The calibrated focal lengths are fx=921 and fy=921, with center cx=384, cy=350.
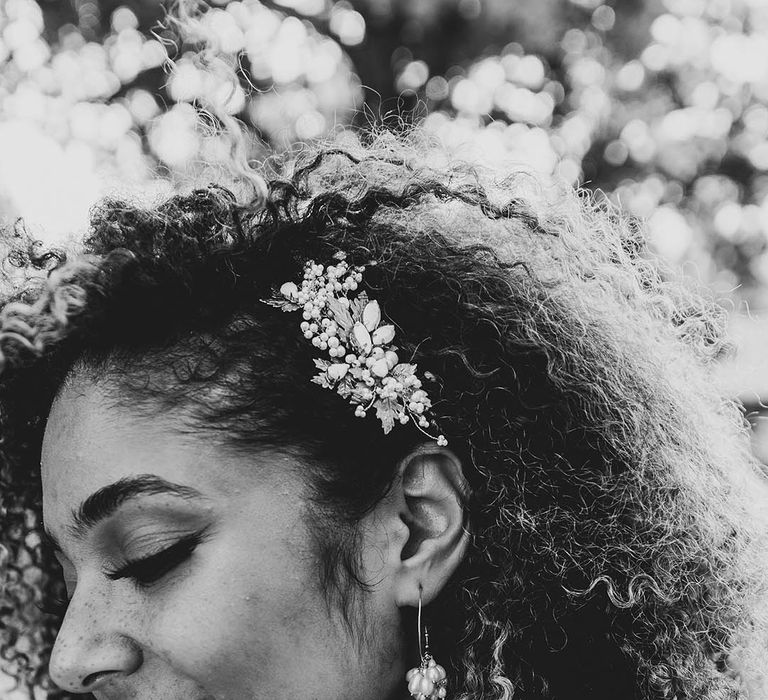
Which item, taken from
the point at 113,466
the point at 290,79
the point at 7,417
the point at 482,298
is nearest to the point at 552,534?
the point at 482,298

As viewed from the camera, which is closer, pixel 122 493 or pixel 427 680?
pixel 122 493

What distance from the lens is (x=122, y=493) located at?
193cm

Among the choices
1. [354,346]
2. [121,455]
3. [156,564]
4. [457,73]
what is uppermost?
[457,73]

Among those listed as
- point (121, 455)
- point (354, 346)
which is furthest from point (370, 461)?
point (121, 455)

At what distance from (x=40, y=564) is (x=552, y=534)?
→ 1692mm

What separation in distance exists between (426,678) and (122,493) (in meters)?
0.79

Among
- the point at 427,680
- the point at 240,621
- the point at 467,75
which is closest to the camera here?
the point at 240,621

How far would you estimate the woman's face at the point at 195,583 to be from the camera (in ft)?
6.18

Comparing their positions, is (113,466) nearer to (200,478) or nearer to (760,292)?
(200,478)

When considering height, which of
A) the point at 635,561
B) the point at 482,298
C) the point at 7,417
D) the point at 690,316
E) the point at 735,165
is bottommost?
the point at 7,417

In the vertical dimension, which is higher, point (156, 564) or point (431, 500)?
point (431, 500)

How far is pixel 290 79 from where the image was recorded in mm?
7121

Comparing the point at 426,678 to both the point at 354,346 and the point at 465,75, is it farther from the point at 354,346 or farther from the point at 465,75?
the point at 465,75

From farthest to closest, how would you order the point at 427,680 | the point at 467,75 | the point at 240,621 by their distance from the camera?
the point at 467,75 < the point at 427,680 < the point at 240,621
